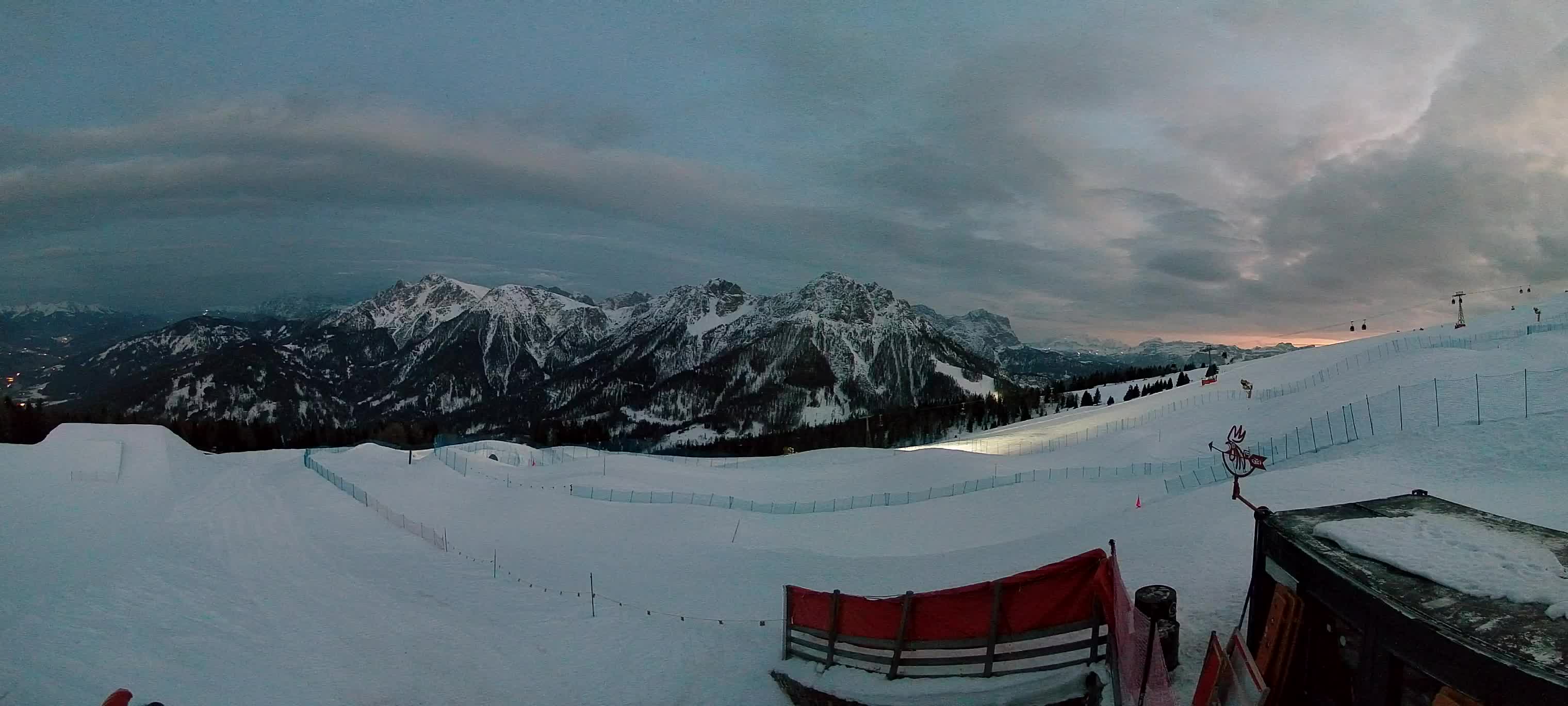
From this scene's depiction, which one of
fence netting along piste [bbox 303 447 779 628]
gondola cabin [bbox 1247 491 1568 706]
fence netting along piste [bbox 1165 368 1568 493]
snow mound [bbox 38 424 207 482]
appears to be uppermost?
fence netting along piste [bbox 1165 368 1568 493]

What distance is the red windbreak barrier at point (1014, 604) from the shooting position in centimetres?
1023

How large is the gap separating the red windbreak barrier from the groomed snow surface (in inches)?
35.6

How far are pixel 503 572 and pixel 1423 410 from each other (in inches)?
1504

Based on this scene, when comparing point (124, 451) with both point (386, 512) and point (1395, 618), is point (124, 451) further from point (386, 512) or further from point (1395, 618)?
point (1395, 618)

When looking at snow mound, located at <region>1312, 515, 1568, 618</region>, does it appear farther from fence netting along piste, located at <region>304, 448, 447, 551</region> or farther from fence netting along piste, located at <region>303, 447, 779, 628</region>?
fence netting along piste, located at <region>304, 448, 447, 551</region>

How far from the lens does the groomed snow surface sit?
1533cm

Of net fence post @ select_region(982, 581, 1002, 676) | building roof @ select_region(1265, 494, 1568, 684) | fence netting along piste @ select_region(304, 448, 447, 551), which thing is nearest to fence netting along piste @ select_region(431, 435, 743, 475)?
fence netting along piste @ select_region(304, 448, 447, 551)

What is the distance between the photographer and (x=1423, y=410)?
1063 inches

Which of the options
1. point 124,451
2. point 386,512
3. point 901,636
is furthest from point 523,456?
point 901,636

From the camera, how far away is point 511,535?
32250mm

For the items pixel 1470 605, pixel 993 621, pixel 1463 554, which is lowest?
pixel 993 621

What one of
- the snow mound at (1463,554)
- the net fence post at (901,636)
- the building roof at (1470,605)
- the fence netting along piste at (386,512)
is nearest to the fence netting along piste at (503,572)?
the fence netting along piste at (386,512)

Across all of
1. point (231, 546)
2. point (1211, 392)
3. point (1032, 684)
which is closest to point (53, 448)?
point (231, 546)

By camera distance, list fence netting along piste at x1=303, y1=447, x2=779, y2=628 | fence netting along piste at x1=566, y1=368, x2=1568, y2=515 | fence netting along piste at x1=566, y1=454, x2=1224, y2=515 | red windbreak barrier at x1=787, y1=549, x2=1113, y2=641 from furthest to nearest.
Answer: fence netting along piste at x1=566, y1=454, x2=1224, y2=515
fence netting along piste at x1=566, y1=368, x2=1568, y2=515
fence netting along piste at x1=303, y1=447, x2=779, y2=628
red windbreak barrier at x1=787, y1=549, x2=1113, y2=641
